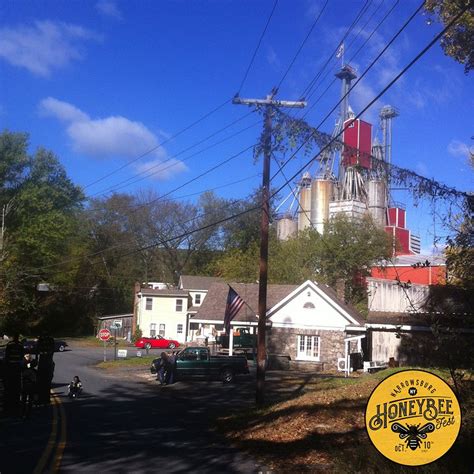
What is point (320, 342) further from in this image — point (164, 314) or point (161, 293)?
point (164, 314)

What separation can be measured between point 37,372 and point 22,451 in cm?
690

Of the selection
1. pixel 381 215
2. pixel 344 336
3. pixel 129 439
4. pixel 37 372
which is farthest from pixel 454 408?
pixel 381 215

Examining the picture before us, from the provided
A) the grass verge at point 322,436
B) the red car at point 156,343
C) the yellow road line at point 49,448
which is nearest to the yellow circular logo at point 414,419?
the grass verge at point 322,436

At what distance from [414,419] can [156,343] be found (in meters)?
52.8

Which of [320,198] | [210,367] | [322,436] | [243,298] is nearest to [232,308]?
[210,367]

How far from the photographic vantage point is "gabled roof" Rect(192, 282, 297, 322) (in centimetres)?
4056

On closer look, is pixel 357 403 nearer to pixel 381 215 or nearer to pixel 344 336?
pixel 344 336

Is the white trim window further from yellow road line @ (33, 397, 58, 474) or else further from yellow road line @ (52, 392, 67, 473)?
yellow road line @ (33, 397, 58, 474)

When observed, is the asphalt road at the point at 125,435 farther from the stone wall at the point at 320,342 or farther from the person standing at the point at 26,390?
the stone wall at the point at 320,342

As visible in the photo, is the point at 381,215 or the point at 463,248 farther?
the point at 381,215

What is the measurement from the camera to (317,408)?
13.9 m

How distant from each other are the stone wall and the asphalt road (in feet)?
44.3

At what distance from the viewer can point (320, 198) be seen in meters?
77.4

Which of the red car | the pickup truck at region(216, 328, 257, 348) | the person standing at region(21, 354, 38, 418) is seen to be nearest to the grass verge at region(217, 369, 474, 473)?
the person standing at region(21, 354, 38, 418)
